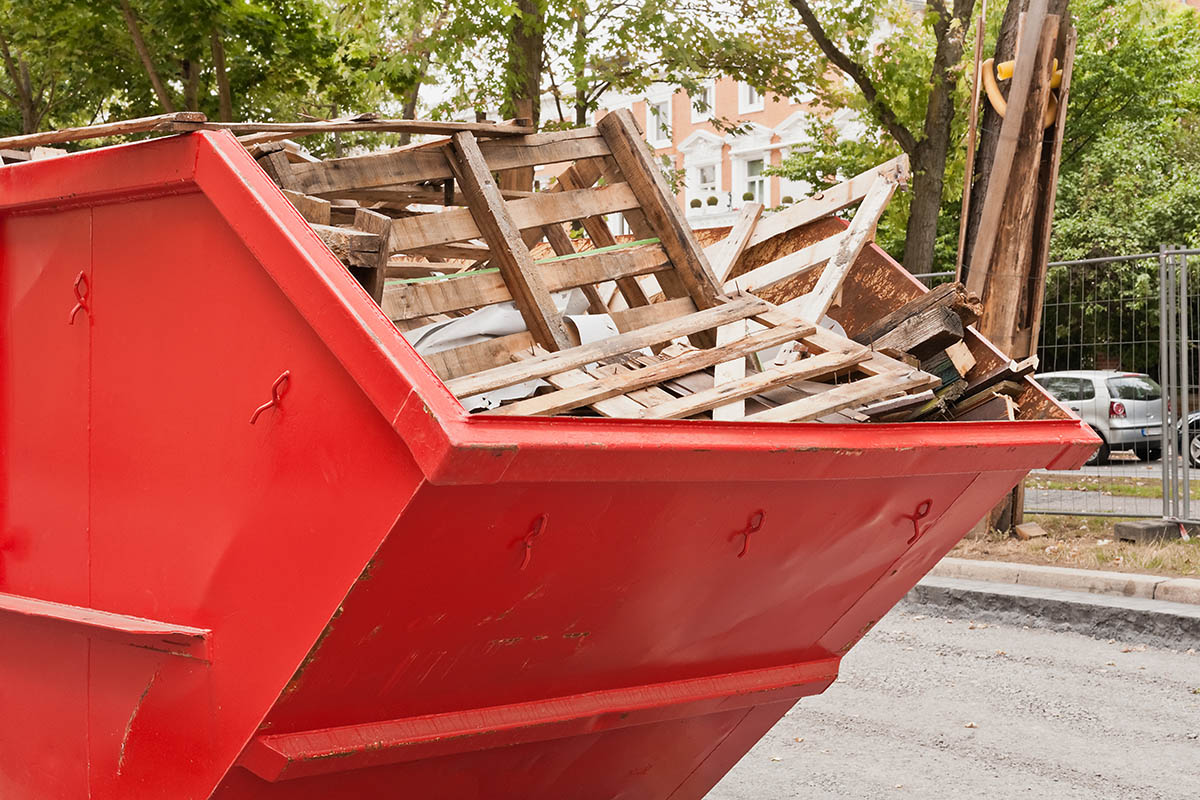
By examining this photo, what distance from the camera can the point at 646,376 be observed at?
3084mm

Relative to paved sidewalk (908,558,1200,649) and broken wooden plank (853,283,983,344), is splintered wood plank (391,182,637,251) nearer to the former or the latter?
broken wooden plank (853,283,983,344)

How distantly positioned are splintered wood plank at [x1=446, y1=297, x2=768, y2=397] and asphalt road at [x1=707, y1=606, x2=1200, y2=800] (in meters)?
2.02

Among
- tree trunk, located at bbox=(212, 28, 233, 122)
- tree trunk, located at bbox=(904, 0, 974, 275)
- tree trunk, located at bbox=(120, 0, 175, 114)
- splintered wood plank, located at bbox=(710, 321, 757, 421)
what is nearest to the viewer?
splintered wood plank, located at bbox=(710, 321, 757, 421)

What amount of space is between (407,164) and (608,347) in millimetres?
757

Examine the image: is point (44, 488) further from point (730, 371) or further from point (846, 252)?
point (846, 252)

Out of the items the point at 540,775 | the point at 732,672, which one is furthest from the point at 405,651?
the point at 732,672

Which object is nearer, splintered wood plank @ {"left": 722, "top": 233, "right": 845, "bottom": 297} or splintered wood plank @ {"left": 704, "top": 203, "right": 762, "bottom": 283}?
splintered wood plank @ {"left": 722, "top": 233, "right": 845, "bottom": 297}

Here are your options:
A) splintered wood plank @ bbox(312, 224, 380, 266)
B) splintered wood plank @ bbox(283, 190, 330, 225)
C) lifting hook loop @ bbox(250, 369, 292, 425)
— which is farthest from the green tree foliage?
lifting hook loop @ bbox(250, 369, 292, 425)

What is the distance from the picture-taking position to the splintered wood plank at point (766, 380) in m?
2.93

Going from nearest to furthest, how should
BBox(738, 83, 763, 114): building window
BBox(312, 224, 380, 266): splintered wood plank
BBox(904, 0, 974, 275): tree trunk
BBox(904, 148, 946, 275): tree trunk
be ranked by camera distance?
BBox(312, 224, 380, 266): splintered wood plank → BBox(904, 148, 946, 275): tree trunk → BBox(904, 0, 974, 275): tree trunk → BBox(738, 83, 763, 114): building window

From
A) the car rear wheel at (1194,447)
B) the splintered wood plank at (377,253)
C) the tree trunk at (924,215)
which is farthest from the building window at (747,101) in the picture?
the splintered wood plank at (377,253)

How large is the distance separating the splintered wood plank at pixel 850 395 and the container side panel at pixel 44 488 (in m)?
1.65

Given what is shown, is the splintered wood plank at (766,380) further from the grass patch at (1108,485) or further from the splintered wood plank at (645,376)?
the grass patch at (1108,485)

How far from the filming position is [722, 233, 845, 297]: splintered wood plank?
4066mm
